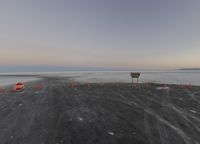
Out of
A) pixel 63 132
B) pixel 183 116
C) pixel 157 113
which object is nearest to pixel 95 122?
pixel 63 132

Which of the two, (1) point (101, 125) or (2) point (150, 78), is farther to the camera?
(2) point (150, 78)

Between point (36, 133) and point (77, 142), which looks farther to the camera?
point (36, 133)

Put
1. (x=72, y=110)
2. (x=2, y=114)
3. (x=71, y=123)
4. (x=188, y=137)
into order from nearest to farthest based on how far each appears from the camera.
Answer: (x=188, y=137) → (x=71, y=123) → (x=2, y=114) → (x=72, y=110)

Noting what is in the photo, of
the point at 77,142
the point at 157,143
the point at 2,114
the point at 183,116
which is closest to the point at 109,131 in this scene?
the point at 77,142

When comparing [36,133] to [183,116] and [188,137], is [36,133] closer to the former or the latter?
[188,137]

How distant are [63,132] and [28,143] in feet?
4.90

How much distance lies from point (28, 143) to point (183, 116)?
864cm

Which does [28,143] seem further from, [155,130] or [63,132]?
[155,130]

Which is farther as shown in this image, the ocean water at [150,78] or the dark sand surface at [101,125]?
the ocean water at [150,78]

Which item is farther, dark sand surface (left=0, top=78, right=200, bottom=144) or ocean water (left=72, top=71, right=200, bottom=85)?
ocean water (left=72, top=71, right=200, bottom=85)

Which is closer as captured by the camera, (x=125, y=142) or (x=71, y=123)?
(x=125, y=142)

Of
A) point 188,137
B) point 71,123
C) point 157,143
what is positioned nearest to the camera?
point 157,143

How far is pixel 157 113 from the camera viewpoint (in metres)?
9.27

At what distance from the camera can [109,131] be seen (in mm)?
6758
